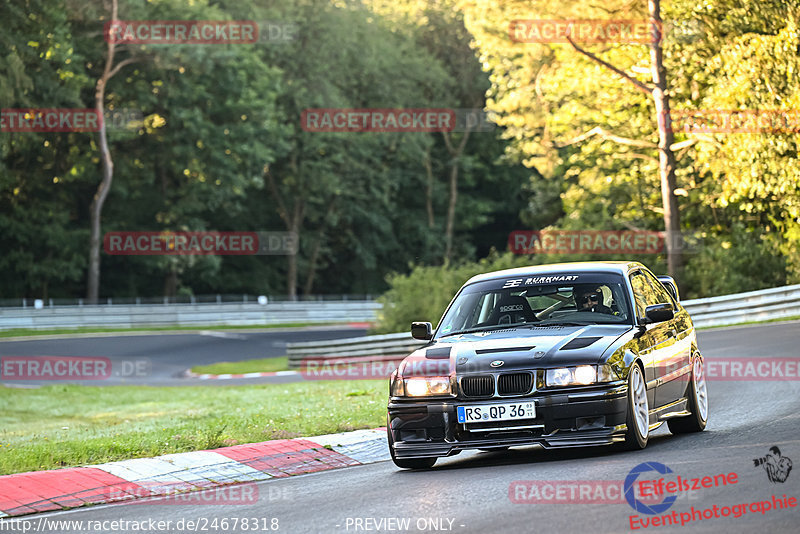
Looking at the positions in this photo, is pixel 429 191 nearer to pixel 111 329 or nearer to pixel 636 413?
pixel 111 329

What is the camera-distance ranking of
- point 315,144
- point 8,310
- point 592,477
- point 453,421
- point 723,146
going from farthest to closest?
point 315,144
point 8,310
point 723,146
point 453,421
point 592,477

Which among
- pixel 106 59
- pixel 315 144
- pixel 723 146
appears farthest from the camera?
pixel 315 144

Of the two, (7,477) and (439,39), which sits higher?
(439,39)

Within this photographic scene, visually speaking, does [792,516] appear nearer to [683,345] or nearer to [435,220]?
[683,345]

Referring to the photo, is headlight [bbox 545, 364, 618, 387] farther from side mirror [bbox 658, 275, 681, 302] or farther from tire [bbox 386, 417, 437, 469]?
side mirror [bbox 658, 275, 681, 302]

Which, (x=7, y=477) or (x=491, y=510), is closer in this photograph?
(x=491, y=510)

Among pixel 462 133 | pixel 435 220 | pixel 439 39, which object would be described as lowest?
pixel 435 220

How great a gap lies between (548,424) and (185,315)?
45020 mm

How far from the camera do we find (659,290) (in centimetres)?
1191

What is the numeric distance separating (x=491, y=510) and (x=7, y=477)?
14.2 ft

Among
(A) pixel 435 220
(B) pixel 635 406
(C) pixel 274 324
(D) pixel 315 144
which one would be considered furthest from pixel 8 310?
(B) pixel 635 406

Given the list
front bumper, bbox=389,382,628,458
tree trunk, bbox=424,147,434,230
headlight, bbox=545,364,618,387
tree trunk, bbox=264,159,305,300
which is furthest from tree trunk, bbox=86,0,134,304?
headlight, bbox=545,364,618,387

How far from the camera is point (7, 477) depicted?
9.77 metres

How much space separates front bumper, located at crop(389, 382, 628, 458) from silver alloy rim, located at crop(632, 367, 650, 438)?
0.86 feet
